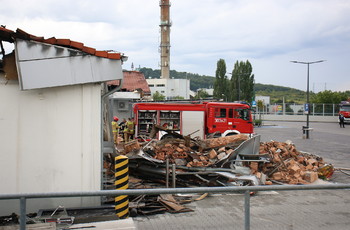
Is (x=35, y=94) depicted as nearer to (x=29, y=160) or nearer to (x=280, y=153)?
(x=29, y=160)

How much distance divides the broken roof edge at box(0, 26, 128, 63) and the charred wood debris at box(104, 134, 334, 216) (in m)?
3.06

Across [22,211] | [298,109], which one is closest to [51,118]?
[22,211]

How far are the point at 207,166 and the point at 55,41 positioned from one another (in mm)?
5333

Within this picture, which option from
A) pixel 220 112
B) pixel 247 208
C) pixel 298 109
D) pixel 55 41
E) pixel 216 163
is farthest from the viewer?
pixel 298 109

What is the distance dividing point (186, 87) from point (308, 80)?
77.4m

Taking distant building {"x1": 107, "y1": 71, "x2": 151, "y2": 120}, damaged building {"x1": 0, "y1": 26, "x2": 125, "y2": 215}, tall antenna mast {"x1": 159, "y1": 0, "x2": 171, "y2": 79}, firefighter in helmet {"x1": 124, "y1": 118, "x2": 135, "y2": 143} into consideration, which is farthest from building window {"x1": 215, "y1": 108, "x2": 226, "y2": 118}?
tall antenna mast {"x1": 159, "y1": 0, "x2": 171, "y2": 79}

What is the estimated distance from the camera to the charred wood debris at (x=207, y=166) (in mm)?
9375

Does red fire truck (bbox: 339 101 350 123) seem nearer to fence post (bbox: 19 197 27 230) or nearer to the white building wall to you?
the white building wall

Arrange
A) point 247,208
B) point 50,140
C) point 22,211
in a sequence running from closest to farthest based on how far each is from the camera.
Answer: point 22,211 < point 247,208 < point 50,140

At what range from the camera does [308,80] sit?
1192 inches

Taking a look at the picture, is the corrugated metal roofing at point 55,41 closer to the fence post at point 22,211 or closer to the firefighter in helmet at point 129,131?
the fence post at point 22,211

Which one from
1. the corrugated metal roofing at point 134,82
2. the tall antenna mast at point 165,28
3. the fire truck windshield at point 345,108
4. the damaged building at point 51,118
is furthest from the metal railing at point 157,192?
the tall antenna mast at point 165,28

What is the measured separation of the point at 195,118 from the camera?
21062mm

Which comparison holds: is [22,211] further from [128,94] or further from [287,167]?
[128,94]
